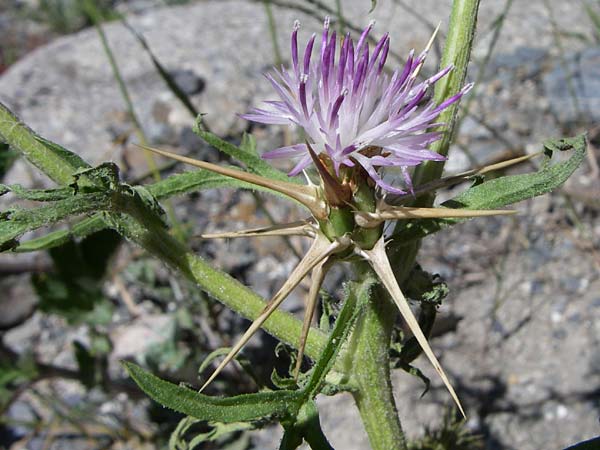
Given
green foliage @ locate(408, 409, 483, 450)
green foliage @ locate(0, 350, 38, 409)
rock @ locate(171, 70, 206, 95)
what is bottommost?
green foliage @ locate(408, 409, 483, 450)

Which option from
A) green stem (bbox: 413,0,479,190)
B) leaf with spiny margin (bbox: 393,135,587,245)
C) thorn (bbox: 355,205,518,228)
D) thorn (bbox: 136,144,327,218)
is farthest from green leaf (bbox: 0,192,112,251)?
green stem (bbox: 413,0,479,190)

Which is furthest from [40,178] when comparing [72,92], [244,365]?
[244,365]

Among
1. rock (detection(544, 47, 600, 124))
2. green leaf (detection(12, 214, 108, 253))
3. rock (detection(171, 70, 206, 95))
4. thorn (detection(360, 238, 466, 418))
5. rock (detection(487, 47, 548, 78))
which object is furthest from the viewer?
rock (detection(171, 70, 206, 95))

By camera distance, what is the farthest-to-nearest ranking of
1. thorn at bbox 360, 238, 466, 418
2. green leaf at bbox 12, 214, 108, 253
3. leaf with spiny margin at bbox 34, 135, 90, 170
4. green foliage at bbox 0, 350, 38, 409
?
1. green foliage at bbox 0, 350, 38, 409
2. green leaf at bbox 12, 214, 108, 253
3. leaf with spiny margin at bbox 34, 135, 90, 170
4. thorn at bbox 360, 238, 466, 418

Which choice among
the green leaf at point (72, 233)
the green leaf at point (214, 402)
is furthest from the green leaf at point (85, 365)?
the green leaf at point (214, 402)

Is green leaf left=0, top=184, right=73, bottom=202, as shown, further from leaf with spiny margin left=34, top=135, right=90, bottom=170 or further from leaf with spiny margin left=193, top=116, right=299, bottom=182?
leaf with spiny margin left=193, top=116, right=299, bottom=182

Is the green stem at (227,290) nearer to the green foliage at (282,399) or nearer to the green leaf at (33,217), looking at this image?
the green foliage at (282,399)

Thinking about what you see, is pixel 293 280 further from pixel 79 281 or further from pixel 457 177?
pixel 79 281

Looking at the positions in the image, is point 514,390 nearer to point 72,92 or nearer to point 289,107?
point 289,107
